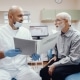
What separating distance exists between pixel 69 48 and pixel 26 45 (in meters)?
0.63

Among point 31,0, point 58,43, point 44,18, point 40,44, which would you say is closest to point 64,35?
point 58,43

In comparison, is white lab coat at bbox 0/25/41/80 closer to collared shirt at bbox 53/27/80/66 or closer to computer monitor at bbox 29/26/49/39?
collared shirt at bbox 53/27/80/66

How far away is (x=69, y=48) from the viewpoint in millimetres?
2357

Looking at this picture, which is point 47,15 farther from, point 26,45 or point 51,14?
point 26,45

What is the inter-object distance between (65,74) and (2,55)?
0.84 meters

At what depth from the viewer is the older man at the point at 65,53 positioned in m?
2.23

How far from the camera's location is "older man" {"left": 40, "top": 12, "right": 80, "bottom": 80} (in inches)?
87.7

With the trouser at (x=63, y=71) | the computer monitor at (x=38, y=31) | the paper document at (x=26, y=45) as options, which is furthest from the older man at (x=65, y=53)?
the computer monitor at (x=38, y=31)

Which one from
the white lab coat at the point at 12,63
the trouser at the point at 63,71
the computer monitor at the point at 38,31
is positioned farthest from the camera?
the computer monitor at the point at 38,31

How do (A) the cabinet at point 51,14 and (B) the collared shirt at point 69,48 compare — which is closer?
(B) the collared shirt at point 69,48

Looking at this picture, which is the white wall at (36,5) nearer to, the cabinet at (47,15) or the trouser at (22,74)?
the cabinet at (47,15)

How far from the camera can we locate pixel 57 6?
5.71 meters

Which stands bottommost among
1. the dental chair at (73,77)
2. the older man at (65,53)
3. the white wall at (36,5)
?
the dental chair at (73,77)

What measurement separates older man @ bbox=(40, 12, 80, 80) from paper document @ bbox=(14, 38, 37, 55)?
0.41m
